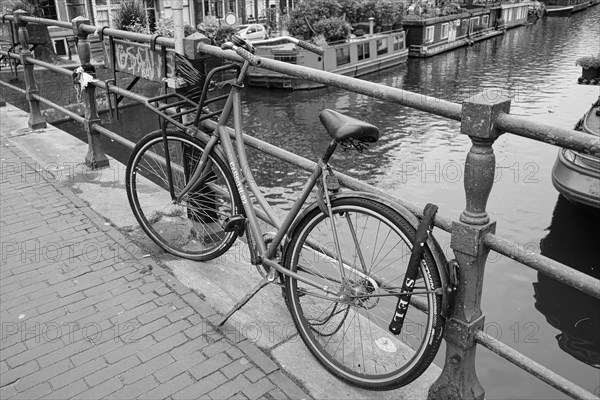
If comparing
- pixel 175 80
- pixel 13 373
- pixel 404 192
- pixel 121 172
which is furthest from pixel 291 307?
pixel 404 192

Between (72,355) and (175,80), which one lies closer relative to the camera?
(72,355)

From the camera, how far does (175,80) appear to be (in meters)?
3.96

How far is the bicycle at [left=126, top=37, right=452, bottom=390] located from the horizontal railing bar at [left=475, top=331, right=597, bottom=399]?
21 centimetres

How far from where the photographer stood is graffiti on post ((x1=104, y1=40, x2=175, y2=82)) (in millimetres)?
4188

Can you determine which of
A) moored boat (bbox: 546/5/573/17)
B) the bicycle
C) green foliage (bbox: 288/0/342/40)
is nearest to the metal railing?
the bicycle

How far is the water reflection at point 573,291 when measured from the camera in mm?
6992

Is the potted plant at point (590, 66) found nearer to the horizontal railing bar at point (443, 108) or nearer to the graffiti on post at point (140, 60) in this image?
the graffiti on post at point (140, 60)

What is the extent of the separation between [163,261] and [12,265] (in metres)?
1.11

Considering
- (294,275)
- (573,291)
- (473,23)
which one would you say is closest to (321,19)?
(473,23)

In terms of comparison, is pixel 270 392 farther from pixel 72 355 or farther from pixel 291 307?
pixel 72 355

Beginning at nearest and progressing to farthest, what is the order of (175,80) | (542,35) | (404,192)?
1. (175,80)
2. (404,192)
3. (542,35)

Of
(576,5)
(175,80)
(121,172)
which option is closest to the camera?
(175,80)

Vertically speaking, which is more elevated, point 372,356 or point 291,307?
point 291,307

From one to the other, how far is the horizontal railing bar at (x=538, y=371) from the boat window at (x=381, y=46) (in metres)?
24.8
